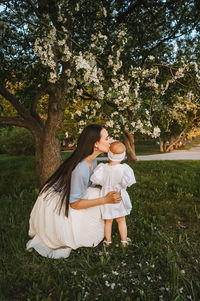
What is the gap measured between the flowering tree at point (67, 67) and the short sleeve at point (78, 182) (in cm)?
174

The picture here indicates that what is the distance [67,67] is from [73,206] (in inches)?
162

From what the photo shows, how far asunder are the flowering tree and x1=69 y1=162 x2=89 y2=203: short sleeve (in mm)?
1744

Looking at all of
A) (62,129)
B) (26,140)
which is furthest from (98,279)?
(26,140)

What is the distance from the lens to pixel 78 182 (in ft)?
10.4

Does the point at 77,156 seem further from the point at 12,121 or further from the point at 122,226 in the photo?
the point at 12,121

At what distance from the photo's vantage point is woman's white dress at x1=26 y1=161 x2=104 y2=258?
3.33 meters

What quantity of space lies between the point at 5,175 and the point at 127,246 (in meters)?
6.76

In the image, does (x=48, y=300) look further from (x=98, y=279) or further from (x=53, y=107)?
(x=53, y=107)

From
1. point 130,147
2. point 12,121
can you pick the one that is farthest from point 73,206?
point 130,147

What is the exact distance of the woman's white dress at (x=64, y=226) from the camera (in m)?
3.33

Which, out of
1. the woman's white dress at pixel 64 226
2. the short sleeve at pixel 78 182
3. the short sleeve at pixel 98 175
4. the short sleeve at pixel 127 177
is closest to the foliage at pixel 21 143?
the woman's white dress at pixel 64 226

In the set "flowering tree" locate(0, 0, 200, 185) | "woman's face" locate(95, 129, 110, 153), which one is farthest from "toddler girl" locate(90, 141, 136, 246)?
Answer: "flowering tree" locate(0, 0, 200, 185)

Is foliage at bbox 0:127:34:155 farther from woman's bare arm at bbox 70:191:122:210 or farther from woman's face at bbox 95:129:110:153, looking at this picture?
woman's bare arm at bbox 70:191:122:210

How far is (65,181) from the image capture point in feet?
10.9
